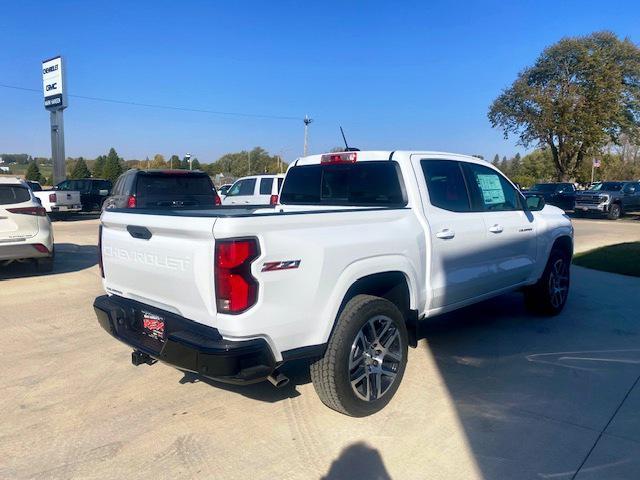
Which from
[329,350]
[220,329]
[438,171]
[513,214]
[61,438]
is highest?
[438,171]

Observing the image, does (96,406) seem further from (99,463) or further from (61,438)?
(99,463)

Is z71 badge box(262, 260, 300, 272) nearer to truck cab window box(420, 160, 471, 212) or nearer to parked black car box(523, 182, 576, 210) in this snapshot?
truck cab window box(420, 160, 471, 212)

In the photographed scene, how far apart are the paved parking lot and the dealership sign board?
99.9ft

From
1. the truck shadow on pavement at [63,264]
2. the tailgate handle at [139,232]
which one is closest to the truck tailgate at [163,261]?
the tailgate handle at [139,232]

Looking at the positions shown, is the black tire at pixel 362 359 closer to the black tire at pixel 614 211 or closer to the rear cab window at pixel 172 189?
the rear cab window at pixel 172 189

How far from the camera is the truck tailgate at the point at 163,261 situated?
9.86 ft

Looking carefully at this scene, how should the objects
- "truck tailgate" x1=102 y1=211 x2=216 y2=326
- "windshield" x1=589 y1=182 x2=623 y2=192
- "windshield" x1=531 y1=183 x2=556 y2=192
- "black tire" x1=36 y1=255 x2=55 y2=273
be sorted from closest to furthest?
"truck tailgate" x1=102 y1=211 x2=216 y2=326
"black tire" x1=36 y1=255 x2=55 y2=273
"windshield" x1=589 y1=182 x2=623 y2=192
"windshield" x1=531 y1=183 x2=556 y2=192

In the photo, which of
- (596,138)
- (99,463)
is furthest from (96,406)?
(596,138)

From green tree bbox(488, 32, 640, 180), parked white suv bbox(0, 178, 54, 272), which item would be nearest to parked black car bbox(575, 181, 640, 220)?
green tree bbox(488, 32, 640, 180)

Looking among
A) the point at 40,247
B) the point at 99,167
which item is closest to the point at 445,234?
the point at 40,247

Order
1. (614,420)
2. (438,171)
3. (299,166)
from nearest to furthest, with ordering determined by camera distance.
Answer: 1. (614,420)
2. (438,171)
3. (299,166)

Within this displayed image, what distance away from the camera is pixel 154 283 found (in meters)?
3.45

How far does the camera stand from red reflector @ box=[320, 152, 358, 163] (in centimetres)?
473

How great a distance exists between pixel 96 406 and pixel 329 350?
1856mm
